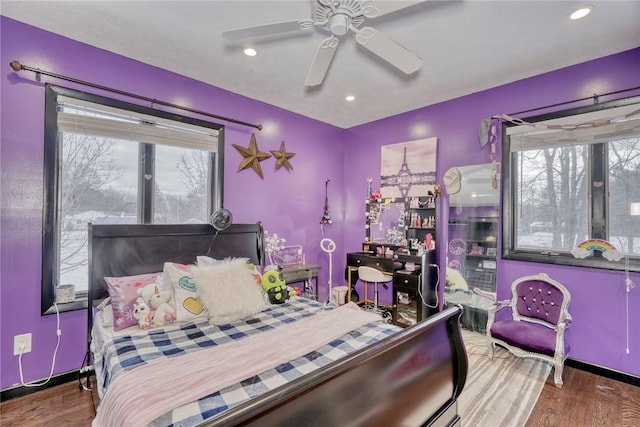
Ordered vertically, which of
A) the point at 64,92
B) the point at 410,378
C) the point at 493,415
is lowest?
the point at 493,415

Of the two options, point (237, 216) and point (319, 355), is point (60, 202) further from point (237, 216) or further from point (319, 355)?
point (319, 355)

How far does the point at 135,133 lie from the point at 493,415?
3.73 metres

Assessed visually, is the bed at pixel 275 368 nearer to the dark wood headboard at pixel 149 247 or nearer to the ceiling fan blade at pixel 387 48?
the dark wood headboard at pixel 149 247

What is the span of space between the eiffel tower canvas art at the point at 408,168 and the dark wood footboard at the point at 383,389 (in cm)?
240

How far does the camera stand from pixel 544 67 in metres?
2.82

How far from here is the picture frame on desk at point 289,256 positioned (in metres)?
3.85

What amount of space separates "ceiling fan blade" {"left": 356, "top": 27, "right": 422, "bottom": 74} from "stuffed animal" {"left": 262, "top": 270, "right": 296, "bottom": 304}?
1962 mm

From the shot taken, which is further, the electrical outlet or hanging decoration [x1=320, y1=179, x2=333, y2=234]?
hanging decoration [x1=320, y1=179, x2=333, y2=234]

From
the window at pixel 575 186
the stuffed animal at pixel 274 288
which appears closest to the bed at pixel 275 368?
the stuffed animal at pixel 274 288

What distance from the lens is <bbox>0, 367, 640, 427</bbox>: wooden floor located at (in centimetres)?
202

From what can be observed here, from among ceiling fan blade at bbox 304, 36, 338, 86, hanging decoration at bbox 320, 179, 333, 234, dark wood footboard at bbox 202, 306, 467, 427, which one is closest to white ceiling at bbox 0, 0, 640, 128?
ceiling fan blade at bbox 304, 36, 338, 86

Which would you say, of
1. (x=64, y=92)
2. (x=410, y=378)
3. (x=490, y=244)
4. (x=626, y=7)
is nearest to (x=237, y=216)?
(x=64, y=92)

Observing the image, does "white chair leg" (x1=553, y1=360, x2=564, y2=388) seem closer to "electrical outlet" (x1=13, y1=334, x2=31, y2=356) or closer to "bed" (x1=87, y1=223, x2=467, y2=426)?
"bed" (x1=87, y1=223, x2=467, y2=426)

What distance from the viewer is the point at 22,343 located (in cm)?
A: 227
